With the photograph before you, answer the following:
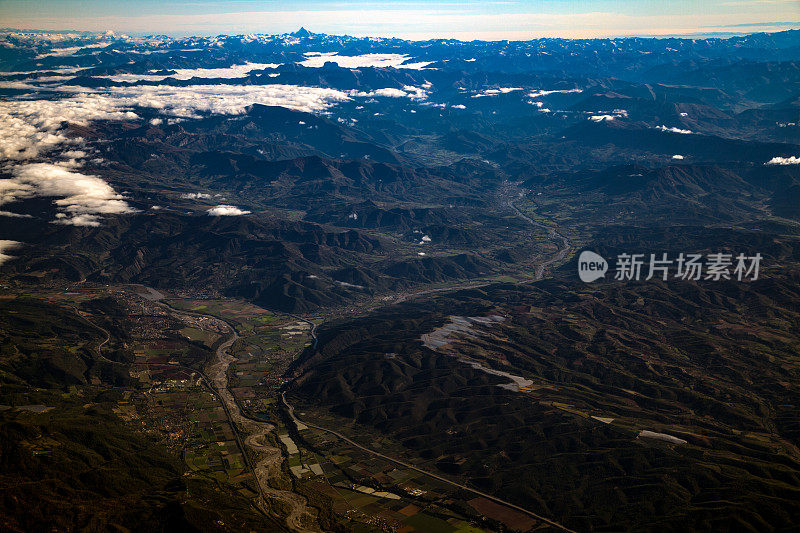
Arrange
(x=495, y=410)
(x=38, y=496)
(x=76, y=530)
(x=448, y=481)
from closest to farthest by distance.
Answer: (x=76, y=530), (x=38, y=496), (x=448, y=481), (x=495, y=410)

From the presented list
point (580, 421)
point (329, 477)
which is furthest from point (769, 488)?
point (329, 477)

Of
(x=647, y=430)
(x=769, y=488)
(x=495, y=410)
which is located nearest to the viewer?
(x=769, y=488)

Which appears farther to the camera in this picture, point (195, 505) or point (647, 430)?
point (647, 430)

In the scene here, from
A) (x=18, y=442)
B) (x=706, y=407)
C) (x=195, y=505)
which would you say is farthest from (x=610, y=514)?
(x=18, y=442)

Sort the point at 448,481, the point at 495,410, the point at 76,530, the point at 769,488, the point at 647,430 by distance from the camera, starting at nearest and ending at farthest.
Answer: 1. the point at 76,530
2. the point at 769,488
3. the point at 448,481
4. the point at 647,430
5. the point at 495,410

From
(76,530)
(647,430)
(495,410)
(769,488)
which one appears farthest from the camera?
(495,410)

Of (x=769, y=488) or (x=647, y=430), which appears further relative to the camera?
(x=647, y=430)

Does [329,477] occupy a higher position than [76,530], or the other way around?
[76,530]

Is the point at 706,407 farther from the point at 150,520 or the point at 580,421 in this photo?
the point at 150,520

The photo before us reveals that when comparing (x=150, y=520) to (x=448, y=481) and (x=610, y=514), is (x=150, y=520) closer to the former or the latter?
(x=448, y=481)
